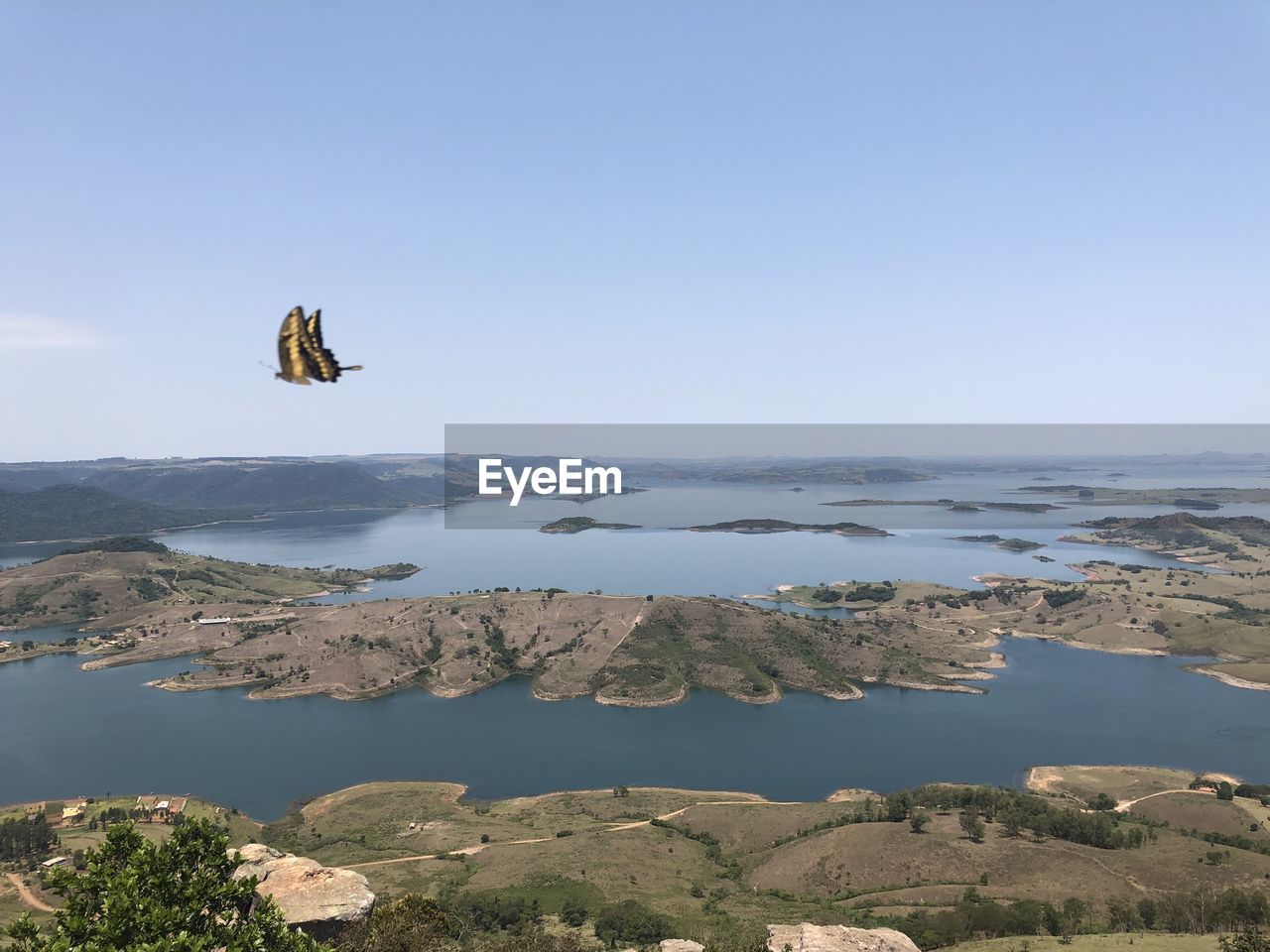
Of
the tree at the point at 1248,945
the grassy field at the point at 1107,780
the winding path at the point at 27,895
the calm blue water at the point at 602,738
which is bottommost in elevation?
the calm blue water at the point at 602,738

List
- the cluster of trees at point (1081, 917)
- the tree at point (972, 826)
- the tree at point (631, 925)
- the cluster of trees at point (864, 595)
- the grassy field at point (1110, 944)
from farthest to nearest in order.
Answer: the cluster of trees at point (864, 595) → the tree at point (972, 826) → the cluster of trees at point (1081, 917) → the tree at point (631, 925) → the grassy field at point (1110, 944)

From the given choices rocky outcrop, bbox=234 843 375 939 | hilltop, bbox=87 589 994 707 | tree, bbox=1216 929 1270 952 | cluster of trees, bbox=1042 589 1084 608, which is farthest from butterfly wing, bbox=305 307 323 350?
cluster of trees, bbox=1042 589 1084 608

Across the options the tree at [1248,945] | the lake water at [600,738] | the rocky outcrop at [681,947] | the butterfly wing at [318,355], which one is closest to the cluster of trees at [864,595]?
the lake water at [600,738]

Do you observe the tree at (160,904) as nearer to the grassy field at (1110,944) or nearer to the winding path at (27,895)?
the grassy field at (1110,944)

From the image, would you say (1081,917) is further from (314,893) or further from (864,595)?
(864,595)

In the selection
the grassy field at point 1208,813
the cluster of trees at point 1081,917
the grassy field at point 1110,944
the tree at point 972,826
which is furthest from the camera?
the grassy field at point 1208,813

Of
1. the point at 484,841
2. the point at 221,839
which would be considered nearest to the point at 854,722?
the point at 484,841

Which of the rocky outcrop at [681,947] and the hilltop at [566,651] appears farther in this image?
the hilltop at [566,651]
